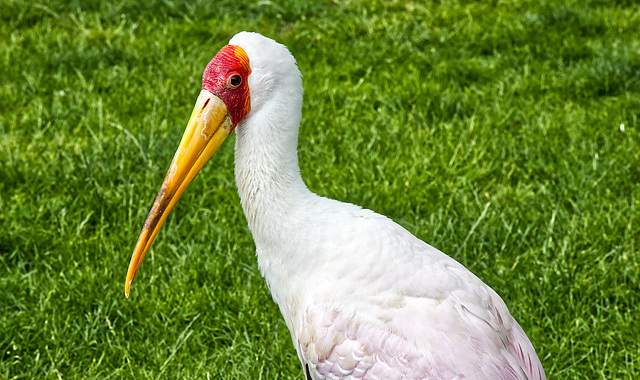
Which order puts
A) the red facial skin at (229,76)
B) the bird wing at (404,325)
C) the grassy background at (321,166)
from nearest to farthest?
1. the bird wing at (404,325)
2. the red facial skin at (229,76)
3. the grassy background at (321,166)

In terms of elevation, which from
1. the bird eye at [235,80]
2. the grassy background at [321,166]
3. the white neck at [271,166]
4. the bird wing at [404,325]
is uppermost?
the bird eye at [235,80]

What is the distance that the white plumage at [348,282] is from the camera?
242cm

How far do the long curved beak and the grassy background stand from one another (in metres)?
0.78

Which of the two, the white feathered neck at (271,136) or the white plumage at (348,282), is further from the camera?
the white feathered neck at (271,136)

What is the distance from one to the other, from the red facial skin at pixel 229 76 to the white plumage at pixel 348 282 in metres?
0.03

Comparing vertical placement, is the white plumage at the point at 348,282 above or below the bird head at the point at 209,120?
below

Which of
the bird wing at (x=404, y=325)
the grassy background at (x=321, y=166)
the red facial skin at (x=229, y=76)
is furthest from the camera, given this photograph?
the grassy background at (x=321, y=166)

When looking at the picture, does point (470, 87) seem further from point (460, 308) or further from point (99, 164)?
point (460, 308)

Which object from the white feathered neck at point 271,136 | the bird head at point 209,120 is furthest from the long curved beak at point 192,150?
the white feathered neck at point 271,136

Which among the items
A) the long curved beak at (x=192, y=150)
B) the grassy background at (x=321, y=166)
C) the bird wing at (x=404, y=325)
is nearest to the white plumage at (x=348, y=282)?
the bird wing at (x=404, y=325)

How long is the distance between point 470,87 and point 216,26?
2.12m

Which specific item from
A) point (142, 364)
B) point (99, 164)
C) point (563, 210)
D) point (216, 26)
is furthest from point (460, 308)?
point (216, 26)

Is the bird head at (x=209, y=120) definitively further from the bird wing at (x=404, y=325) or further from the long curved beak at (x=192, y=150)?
the bird wing at (x=404, y=325)

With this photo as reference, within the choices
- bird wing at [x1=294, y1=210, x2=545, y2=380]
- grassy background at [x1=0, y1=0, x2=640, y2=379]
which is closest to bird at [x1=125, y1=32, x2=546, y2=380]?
bird wing at [x1=294, y1=210, x2=545, y2=380]
